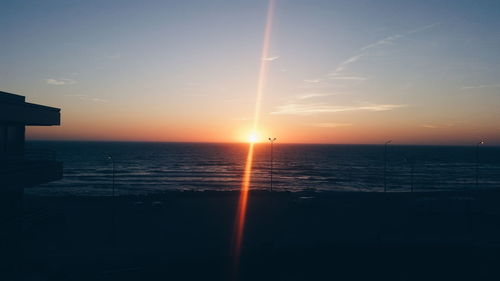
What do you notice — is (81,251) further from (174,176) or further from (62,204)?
(174,176)

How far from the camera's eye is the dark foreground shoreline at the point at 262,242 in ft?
70.1

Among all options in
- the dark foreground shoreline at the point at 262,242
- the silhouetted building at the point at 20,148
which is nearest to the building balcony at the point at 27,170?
the silhouetted building at the point at 20,148

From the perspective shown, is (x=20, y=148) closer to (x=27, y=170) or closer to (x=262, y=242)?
(x=27, y=170)

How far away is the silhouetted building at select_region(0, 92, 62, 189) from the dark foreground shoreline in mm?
2840

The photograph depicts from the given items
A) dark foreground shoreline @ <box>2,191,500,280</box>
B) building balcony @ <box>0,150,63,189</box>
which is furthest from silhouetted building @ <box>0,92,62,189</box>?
dark foreground shoreline @ <box>2,191,500,280</box>

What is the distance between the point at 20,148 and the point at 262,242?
1878cm

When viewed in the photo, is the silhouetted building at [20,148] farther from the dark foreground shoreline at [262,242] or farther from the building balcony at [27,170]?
the dark foreground shoreline at [262,242]

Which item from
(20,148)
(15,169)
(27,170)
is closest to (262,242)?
(27,170)

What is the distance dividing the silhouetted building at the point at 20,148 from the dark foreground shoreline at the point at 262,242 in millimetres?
2840

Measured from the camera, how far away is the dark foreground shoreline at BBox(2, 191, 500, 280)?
2138 centimetres

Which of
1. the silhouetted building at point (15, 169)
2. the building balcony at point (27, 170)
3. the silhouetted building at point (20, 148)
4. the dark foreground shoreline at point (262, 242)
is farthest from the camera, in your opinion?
the silhouetted building at point (20, 148)

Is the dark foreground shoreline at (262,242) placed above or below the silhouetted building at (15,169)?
below

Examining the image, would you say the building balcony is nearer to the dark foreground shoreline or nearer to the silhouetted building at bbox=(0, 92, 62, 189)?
the silhouetted building at bbox=(0, 92, 62, 189)

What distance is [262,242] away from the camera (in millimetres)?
26047
